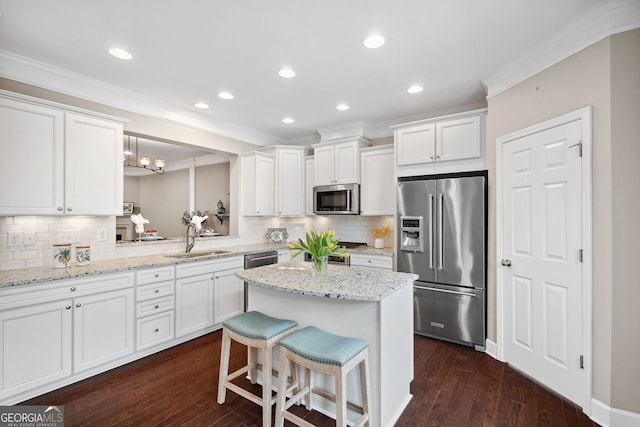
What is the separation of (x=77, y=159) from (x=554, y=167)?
4.04 m

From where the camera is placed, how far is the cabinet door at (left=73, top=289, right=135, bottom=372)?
2416 mm

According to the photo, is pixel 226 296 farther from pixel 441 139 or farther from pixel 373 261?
pixel 441 139

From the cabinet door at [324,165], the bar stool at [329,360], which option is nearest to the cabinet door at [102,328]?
the bar stool at [329,360]

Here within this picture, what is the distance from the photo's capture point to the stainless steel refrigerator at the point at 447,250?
3023mm

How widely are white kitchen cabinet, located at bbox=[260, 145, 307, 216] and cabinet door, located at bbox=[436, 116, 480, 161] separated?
7.28 feet

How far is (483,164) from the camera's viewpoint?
311 centimetres

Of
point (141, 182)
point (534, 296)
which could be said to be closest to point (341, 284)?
point (534, 296)

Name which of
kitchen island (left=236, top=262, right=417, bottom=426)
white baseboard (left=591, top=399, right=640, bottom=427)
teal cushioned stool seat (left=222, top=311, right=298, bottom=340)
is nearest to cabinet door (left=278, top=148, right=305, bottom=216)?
kitchen island (left=236, top=262, right=417, bottom=426)

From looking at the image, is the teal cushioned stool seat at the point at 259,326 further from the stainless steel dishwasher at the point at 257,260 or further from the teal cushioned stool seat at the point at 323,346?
the stainless steel dishwasher at the point at 257,260

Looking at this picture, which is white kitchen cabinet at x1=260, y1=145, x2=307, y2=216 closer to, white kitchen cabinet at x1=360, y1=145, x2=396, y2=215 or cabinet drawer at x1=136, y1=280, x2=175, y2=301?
white kitchen cabinet at x1=360, y1=145, x2=396, y2=215

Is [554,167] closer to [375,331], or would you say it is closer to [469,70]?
[469,70]

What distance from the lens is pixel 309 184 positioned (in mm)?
4852

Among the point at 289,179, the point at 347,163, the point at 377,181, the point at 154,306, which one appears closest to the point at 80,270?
the point at 154,306

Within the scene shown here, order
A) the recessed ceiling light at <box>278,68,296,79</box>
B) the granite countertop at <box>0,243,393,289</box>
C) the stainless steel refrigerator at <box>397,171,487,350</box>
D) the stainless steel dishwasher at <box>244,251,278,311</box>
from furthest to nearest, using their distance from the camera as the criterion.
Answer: the stainless steel dishwasher at <box>244,251,278,311</box>
the stainless steel refrigerator at <box>397,171,487,350</box>
the recessed ceiling light at <box>278,68,296,79</box>
the granite countertop at <box>0,243,393,289</box>
